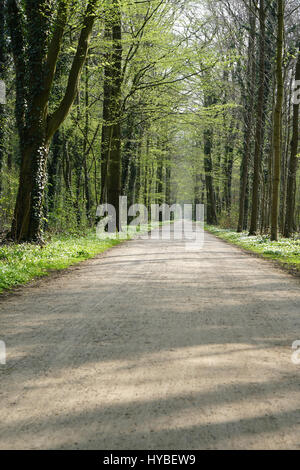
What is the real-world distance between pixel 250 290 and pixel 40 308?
3458mm

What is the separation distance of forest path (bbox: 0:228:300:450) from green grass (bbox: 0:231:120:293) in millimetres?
865

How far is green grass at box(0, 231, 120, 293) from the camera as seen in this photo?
753cm

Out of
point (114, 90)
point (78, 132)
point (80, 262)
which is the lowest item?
point (80, 262)

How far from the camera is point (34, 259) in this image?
30.5 feet

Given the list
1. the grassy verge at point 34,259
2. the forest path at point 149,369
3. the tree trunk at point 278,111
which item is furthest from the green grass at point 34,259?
the tree trunk at point 278,111

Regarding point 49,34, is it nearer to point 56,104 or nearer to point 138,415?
point 56,104

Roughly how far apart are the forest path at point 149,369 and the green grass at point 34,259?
865 mm

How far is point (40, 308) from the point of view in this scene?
18.4 ft

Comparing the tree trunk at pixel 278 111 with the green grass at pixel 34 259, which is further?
the tree trunk at pixel 278 111

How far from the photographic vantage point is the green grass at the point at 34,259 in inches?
297

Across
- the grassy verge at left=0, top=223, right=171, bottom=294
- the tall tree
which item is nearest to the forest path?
the grassy verge at left=0, top=223, right=171, bottom=294

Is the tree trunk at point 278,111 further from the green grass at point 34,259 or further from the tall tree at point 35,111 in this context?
the tall tree at point 35,111

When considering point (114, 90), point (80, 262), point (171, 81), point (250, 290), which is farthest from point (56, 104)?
point (250, 290)

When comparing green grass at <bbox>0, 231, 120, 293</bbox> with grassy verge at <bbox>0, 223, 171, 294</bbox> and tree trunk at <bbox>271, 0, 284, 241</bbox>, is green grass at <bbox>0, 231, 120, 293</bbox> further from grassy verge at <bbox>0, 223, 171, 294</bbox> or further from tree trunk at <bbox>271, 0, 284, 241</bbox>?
tree trunk at <bbox>271, 0, 284, 241</bbox>
